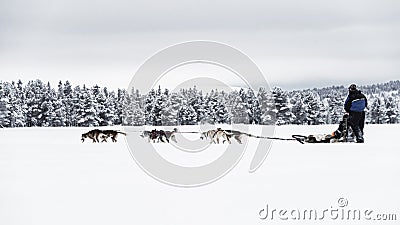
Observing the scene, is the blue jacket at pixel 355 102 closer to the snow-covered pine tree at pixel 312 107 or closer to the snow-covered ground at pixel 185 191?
the snow-covered ground at pixel 185 191

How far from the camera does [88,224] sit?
22.9 ft

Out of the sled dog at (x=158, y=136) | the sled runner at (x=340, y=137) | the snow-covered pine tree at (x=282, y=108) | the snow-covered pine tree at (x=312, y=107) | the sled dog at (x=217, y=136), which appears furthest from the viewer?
the snow-covered pine tree at (x=312, y=107)

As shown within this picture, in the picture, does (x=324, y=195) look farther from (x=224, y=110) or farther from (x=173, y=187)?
(x=224, y=110)

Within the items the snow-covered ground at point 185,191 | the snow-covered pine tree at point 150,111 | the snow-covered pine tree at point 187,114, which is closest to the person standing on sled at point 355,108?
the snow-covered ground at point 185,191

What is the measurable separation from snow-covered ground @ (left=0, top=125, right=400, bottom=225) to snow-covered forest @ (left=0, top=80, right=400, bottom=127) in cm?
2730

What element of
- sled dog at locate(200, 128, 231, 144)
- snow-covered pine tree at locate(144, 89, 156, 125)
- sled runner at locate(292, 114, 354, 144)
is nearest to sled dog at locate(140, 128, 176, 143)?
sled dog at locate(200, 128, 231, 144)

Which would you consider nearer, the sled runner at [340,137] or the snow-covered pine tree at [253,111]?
the sled runner at [340,137]

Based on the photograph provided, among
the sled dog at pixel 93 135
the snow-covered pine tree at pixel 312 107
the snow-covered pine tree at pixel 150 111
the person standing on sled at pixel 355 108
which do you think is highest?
the snow-covered pine tree at pixel 312 107

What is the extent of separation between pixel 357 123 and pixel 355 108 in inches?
18.9

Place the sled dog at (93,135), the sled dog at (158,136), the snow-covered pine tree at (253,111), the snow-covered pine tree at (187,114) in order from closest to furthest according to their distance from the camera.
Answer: the sled dog at (158,136)
the sled dog at (93,135)
the snow-covered pine tree at (253,111)
the snow-covered pine tree at (187,114)

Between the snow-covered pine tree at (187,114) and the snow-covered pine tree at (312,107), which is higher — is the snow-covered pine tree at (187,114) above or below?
below

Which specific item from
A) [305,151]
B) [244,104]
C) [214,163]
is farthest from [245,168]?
[244,104]

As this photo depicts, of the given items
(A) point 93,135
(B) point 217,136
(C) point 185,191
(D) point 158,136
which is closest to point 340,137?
(B) point 217,136

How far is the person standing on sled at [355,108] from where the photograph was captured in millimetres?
15320
